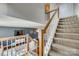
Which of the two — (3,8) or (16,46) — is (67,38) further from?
(3,8)

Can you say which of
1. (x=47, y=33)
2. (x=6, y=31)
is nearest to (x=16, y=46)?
(x=6, y=31)

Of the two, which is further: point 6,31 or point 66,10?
point 66,10

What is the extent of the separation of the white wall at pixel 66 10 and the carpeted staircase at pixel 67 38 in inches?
2.0

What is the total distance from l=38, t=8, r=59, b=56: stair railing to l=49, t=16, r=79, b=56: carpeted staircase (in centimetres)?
6

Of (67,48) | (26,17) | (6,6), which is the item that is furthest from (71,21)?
(6,6)

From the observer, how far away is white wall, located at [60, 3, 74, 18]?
52.4 inches

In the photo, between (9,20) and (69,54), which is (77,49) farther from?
(9,20)

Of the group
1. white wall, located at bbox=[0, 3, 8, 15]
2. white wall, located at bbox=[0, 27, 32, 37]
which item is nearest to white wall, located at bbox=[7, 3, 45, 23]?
white wall, located at bbox=[0, 3, 8, 15]

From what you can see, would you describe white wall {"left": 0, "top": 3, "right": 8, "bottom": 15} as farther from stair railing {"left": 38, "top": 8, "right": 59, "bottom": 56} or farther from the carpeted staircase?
the carpeted staircase

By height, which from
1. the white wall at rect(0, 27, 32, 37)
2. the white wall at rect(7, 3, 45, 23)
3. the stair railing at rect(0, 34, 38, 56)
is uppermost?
the white wall at rect(7, 3, 45, 23)

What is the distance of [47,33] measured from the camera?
4.50 ft

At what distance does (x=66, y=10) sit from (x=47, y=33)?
1.22ft

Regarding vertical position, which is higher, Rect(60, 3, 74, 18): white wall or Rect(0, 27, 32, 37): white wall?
Rect(60, 3, 74, 18): white wall

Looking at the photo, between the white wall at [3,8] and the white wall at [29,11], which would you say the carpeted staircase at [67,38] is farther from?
the white wall at [3,8]
